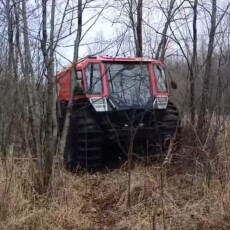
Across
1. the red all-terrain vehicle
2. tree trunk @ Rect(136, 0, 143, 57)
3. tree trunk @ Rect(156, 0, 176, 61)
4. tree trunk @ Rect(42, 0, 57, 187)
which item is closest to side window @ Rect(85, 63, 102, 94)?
the red all-terrain vehicle

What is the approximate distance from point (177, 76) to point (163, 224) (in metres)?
6.56

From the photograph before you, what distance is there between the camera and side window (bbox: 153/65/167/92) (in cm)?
863

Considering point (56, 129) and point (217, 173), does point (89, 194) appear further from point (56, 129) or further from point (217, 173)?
point (217, 173)

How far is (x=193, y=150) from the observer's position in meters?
6.54

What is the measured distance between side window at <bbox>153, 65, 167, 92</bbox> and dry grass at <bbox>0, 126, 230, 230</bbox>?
6.76 ft

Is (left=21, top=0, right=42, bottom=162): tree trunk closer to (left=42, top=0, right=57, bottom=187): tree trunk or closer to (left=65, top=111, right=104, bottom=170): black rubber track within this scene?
(left=42, top=0, right=57, bottom=187): tree trunk

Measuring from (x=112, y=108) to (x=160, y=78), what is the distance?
3.96ft

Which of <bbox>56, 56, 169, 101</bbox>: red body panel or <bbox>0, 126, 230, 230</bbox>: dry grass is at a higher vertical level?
<bbox>56, 56, 169, 101</bbox>: red body panel

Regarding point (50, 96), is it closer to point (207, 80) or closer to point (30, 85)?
point (30, 85)

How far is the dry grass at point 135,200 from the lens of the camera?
5117 mm

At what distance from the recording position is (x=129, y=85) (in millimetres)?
8266

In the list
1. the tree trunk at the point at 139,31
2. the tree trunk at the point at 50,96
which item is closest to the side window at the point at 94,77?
the tree trunk at the point at 50,96

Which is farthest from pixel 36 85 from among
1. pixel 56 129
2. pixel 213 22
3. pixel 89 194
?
pixel 213 22

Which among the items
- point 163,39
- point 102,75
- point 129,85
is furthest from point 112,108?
point 163,39
